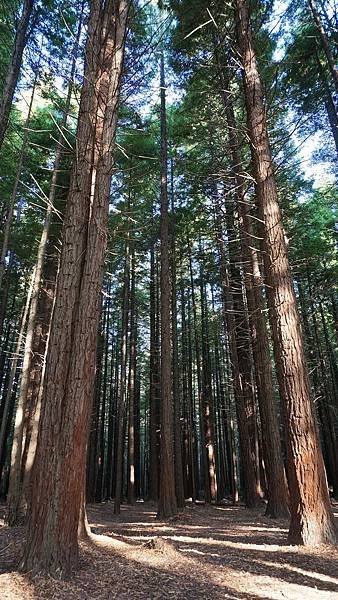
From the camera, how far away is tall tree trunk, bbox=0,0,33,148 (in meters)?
7.44

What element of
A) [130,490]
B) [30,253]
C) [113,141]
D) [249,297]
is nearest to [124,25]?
[113,141]

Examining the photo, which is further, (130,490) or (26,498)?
(130,490)

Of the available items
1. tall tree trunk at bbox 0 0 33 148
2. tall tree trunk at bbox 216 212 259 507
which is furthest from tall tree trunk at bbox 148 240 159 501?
tall tree trunk at bbox 0 0 33 148

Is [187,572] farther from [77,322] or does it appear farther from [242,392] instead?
[242,392]

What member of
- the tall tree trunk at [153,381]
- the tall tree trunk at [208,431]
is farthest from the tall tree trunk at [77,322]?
the tall tree trunk at [208,431]

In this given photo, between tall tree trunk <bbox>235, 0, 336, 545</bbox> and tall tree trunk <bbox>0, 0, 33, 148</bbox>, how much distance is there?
4.50 metres

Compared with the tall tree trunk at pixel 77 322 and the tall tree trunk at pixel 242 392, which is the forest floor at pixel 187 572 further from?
the tall tree trunk at pixel 242 392

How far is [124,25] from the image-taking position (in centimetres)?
591

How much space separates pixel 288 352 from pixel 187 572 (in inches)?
119

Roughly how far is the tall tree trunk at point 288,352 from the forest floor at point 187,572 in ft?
1.26

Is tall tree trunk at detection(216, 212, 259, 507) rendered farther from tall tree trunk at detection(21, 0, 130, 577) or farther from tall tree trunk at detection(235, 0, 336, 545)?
tall tree trunk at detection(21, 0, 130, 577)

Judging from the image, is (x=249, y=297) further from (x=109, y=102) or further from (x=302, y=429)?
(x=109, y=102)

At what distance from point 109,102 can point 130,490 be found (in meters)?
16.7

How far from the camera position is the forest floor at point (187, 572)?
3.43 metres
